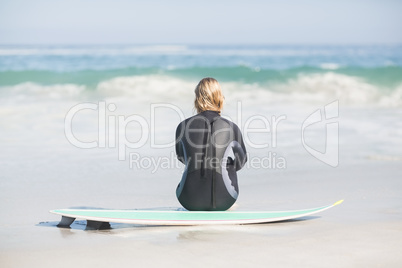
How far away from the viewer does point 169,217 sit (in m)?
4.22

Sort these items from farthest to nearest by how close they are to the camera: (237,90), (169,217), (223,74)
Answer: (223,74) < (237,90) < (169,217)

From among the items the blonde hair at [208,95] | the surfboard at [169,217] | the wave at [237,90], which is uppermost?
the wave at [237,90]

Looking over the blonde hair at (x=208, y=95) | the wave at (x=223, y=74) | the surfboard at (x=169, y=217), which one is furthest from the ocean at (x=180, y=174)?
the wave at (x=223, y=74)

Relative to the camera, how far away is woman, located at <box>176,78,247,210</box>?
442 centimetres

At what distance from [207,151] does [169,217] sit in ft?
1.78

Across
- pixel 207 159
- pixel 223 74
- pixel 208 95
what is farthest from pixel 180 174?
pixel 223 74

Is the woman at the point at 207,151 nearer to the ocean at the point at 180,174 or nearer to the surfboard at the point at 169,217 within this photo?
the surfboard at the point at 169,217

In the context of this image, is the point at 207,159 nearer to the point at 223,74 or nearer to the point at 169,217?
the point at 169,217

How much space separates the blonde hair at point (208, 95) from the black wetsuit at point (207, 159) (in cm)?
4

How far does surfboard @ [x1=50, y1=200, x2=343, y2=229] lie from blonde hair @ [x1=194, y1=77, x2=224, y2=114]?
740mm

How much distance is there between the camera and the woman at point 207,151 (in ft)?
14.5

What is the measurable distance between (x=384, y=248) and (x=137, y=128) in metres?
5.90

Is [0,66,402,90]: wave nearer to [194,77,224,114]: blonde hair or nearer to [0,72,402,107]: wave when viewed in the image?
[0,72,402,107]: wave

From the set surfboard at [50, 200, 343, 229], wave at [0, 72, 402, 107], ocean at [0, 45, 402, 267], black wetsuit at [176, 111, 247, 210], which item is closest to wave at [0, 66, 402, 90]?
wave at [0, 72, 402, 107]
